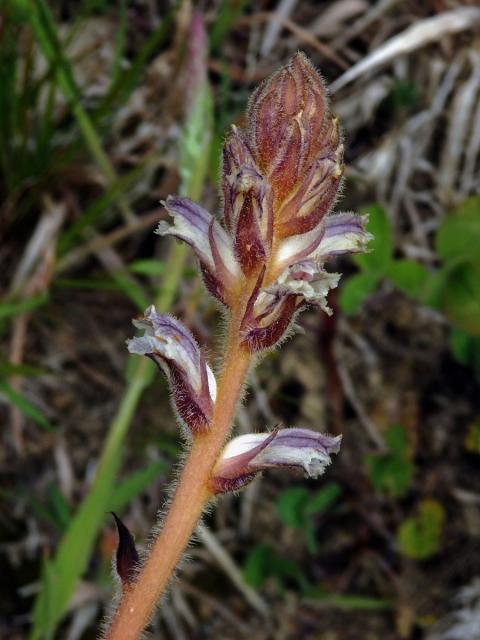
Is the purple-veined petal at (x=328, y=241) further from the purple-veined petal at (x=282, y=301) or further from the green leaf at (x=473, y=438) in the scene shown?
the green leaf at (x=473, y=438)

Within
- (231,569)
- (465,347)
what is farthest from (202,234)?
(231,569)

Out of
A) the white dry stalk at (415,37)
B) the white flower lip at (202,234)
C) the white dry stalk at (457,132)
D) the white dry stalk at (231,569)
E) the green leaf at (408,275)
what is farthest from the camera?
the white dry stalk at (457,132)

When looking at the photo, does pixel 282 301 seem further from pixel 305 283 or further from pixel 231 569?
pixel 231 569

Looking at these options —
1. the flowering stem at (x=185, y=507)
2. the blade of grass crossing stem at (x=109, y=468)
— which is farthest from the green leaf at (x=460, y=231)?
the flowering stem at (x=185, y=507)

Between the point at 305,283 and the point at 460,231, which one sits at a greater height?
the point at 460,231

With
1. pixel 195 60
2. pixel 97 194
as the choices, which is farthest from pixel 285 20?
pixel 97 194

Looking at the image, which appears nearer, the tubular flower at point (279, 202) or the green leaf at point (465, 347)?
the tubular flower at point (279, 202)

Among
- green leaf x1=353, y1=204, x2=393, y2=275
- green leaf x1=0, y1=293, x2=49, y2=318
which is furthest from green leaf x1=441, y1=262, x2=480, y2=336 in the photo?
green leaf x1=0, y1=293, x2=49, y2=318
